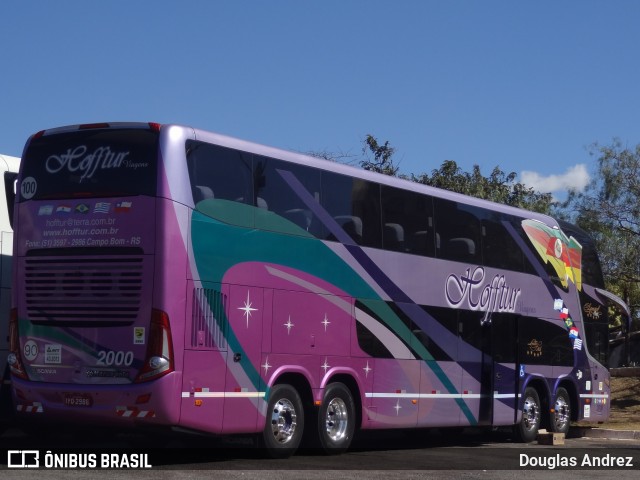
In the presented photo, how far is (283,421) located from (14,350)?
3.67 meters

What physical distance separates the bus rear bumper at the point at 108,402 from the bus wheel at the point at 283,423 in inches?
78.8

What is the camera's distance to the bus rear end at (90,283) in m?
13.6

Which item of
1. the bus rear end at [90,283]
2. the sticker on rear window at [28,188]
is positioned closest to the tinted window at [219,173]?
the bus rear end at [90,283]

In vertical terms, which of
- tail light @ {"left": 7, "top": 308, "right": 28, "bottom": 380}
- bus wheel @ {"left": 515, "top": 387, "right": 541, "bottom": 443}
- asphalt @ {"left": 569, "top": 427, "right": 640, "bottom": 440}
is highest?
tail light @ {"left": 7, "top": 308, "right": 28, "bottom": 380}

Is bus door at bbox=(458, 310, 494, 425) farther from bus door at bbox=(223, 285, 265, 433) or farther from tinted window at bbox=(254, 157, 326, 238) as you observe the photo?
bus door at bbox=(223, 285, 265, 433)

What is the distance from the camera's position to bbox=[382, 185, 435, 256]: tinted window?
1797cm

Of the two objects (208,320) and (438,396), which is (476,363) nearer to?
(438,396)

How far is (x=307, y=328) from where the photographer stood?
16.0 metres

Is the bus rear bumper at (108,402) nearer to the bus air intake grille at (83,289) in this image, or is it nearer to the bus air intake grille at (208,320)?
the bus air intake grille at (208,320)

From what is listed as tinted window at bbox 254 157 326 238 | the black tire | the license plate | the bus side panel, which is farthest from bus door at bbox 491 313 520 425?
the license plate

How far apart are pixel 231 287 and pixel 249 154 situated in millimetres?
1816

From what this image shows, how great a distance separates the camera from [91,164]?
1427 centimetres

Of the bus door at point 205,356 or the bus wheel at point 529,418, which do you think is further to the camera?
the bus wheel at point 529,418

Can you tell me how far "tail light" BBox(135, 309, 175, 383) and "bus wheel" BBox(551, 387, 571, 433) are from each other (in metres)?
11.2
